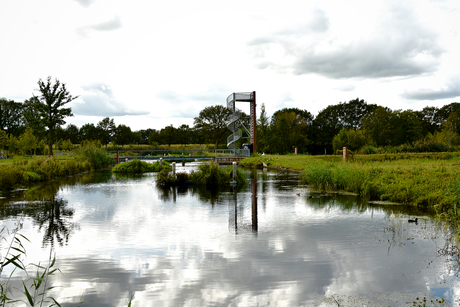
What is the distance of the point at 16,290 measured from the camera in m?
5.70

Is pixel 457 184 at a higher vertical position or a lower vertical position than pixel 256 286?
higher

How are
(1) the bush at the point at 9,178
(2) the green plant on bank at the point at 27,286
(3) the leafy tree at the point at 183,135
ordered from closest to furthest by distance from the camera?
(2) the green plant on bank at the point at 27,286 < (1) the bush at the point at 9,178 < (3) the leafy tree at the point at 183,135

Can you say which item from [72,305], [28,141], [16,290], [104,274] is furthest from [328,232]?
[28,141]

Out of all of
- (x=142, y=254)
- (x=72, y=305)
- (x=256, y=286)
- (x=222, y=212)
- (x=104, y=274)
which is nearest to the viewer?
(x=72, y=305)

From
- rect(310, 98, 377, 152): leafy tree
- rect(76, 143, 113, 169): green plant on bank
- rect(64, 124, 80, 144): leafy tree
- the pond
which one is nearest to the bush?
the pond

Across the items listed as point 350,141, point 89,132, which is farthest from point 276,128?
point 89,132

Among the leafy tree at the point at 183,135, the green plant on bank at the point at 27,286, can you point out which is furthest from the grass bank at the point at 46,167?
the leafy tree at the point at 183,135

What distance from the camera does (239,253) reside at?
7395 mm

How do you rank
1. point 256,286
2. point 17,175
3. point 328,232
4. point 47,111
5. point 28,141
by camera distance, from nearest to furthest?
point 256,286
point 328,232
point 17,175
point 47,111
point 28,141

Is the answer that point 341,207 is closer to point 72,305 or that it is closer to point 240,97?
point 72,305

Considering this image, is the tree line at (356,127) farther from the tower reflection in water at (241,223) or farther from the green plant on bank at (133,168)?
the tower reflection in water at (241,223)

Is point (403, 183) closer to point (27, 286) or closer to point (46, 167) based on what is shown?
point (27, 286)

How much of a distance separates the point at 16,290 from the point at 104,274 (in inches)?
50.8

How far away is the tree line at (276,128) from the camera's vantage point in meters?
42.7
